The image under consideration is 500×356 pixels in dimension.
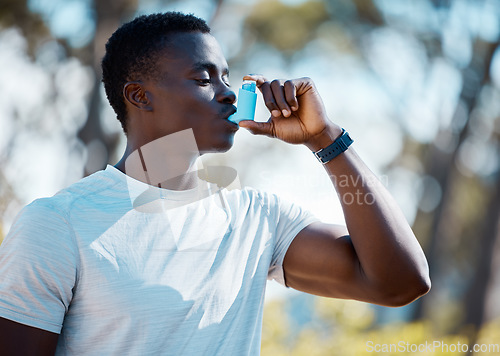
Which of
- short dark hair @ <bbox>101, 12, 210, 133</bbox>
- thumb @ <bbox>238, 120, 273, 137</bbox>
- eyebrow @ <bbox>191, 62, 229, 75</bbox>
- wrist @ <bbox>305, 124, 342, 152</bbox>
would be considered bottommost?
wrist @ <bbox>305, 124, 342, 152</bbox>

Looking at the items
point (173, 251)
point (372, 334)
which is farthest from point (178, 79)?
point (372, 334)

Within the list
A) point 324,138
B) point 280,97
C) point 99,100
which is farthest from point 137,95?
point 99,100

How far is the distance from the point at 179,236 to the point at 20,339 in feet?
1.59

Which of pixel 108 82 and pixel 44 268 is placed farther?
pixel 108 82

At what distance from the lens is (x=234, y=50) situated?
8242 millimetres

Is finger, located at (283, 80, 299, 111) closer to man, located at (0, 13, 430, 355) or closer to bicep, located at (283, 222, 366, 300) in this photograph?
man, located at (0, 13, 430, 355)

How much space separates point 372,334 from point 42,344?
2.95 meters

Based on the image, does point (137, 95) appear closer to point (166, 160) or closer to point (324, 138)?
point (166, 160)

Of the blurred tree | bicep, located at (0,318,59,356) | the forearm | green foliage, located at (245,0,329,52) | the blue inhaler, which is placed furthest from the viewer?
green foliage, located at (245,0,329,52)

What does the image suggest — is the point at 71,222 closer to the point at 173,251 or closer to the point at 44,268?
the point at 44,268

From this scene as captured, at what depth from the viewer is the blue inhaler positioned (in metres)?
1.79

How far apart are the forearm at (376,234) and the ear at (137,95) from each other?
61 centimetres

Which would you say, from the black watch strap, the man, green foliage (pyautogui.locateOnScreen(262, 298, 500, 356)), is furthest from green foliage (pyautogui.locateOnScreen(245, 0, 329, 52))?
the black watch strap

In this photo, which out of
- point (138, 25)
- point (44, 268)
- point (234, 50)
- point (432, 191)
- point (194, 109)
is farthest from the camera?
point (432, 191)
